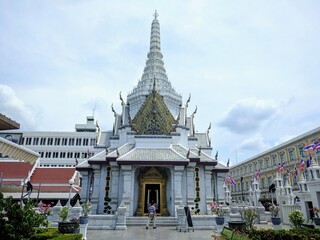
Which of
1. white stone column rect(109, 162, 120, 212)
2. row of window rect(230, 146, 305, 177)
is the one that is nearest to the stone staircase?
white stone column rect(109, 162, 120, 212)

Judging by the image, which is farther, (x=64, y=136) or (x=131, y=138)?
(x=64, y=136)

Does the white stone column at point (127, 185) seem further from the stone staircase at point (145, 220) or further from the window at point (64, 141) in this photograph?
the window at point (64, 141)

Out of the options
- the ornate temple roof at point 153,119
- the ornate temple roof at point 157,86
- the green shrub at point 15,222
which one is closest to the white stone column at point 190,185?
the ornate temple roof at point 153,119

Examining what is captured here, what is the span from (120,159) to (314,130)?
27.7 metres

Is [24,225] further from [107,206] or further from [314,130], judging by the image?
[314,130]

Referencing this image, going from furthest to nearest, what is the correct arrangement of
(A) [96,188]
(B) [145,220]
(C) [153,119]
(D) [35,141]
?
1. (D) [35,141]
2. (C) [153,119]
3. (A) [96,188]
4. (B) [145,220]

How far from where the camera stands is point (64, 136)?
47.0 metres

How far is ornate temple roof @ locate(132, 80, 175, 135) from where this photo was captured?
22.7 m

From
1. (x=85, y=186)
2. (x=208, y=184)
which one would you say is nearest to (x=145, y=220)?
(x=208, y=184)

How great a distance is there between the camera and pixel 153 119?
2320cm

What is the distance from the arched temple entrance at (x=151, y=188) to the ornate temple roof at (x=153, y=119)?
4.11 meters

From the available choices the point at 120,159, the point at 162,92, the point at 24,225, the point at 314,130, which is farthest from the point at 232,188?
the point at 24,225

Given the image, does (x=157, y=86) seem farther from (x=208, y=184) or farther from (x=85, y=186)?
(x=85, y=186)

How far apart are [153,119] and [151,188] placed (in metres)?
6.67
